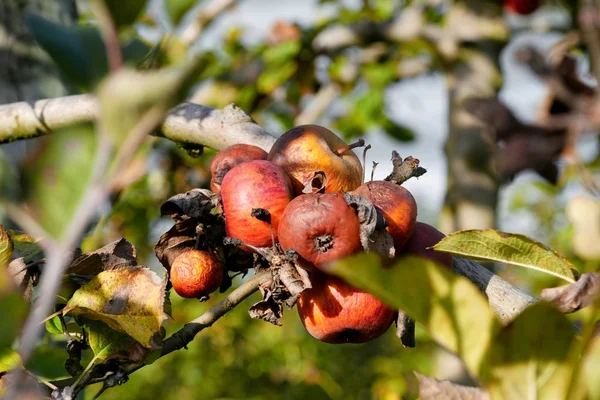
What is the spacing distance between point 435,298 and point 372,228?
0.26 meters

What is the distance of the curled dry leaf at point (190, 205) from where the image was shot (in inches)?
31.0

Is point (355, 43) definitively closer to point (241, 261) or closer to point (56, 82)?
point (56, 82)

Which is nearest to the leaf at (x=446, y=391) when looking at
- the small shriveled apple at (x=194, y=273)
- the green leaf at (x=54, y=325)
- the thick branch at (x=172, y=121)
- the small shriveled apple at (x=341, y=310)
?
the small shriveled apple at (x=341, y=310)

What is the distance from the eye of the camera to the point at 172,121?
3.69 ft

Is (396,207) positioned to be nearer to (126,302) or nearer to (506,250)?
(506,250)

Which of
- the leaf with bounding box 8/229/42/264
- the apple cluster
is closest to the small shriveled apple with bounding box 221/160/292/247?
the apple cluster

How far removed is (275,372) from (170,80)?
10.8ft

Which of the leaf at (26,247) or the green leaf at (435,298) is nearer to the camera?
the green leaf at (435,298)

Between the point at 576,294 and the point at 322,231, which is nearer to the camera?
the point at 576,294

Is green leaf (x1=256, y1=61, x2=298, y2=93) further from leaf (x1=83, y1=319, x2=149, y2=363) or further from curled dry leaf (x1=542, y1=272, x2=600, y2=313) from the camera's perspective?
curled dry leaf (x1=542, y1=272, x2=600, y2=313)

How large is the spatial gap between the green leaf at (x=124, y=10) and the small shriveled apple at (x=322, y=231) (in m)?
0.38

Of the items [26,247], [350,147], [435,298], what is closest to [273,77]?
[350,147]

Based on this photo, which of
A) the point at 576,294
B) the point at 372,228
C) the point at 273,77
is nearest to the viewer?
the point at 576,294

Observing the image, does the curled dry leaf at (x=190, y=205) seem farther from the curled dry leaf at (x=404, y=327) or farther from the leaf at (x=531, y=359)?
the leaf at (x=531, y=359)
